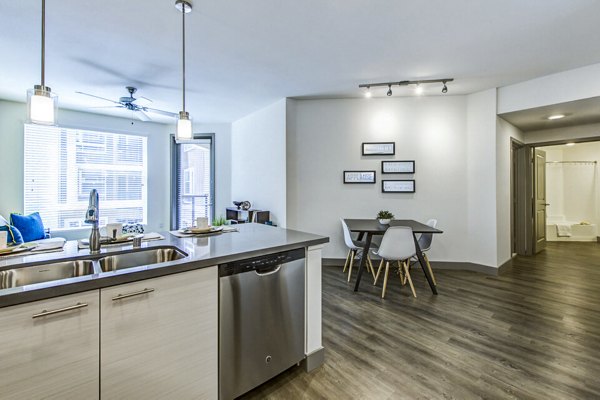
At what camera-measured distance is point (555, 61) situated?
3092mm

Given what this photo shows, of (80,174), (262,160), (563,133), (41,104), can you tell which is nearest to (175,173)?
(80,174)

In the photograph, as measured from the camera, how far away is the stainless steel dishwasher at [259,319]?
149 centimetres

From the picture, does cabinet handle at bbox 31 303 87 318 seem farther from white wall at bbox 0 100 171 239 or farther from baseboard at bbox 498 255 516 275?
baseboard at bbox 498 255 516 275

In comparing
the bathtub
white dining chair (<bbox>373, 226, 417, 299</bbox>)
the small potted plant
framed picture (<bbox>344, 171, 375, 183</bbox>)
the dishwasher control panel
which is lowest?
the bathtub

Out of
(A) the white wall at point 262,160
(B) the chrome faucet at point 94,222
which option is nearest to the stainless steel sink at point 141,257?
(B) the chrome faucet at point 94,222

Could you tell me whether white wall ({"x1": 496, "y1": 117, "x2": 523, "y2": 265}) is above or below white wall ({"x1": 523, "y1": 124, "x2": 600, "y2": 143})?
below

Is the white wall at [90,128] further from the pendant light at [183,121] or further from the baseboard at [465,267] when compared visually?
the baseboard at [465,267]

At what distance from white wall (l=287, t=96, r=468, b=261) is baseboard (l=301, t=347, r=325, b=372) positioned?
2.51 m

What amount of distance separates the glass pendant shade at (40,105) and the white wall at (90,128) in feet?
10.3

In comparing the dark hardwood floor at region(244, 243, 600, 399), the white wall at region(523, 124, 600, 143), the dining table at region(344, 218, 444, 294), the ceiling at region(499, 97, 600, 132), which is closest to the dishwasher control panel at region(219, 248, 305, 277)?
the dark hardwood floor at region(244, 243, 600, 399)

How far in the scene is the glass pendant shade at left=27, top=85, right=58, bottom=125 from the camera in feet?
4.44

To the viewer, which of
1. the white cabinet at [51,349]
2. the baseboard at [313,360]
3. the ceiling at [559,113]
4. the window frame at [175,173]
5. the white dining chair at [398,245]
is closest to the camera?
the white cabinet at [51,349]

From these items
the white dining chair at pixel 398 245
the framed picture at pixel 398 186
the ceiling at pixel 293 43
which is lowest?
the white dining chair at pixel 398 245

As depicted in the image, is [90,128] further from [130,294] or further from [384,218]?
[384,218]
